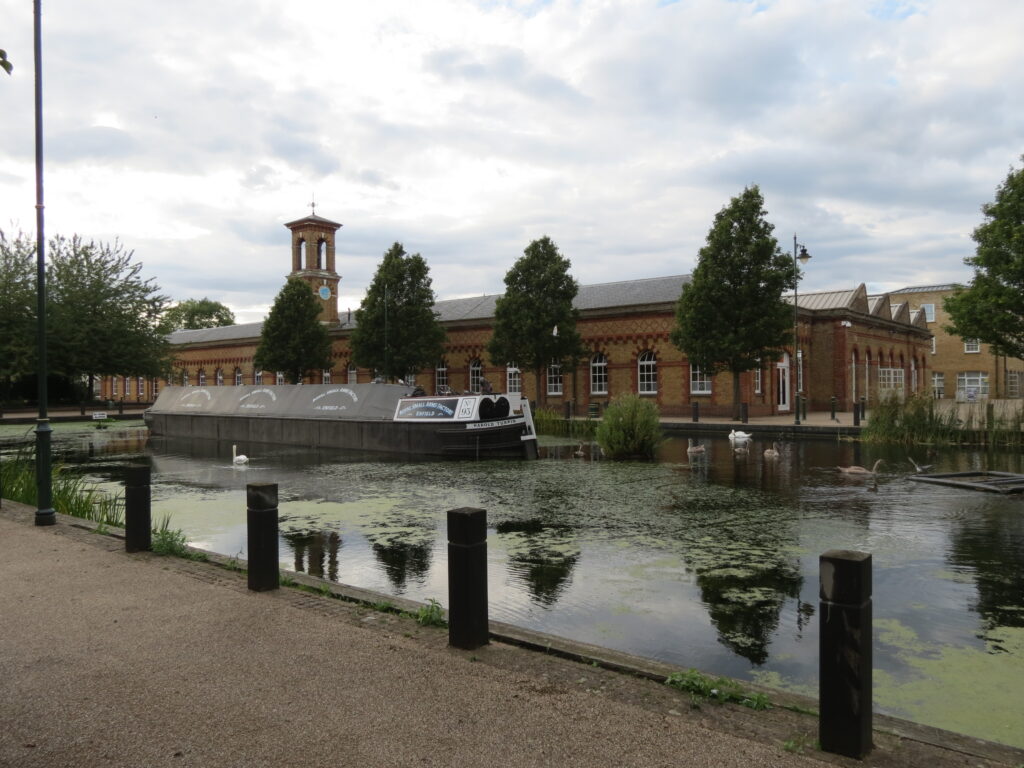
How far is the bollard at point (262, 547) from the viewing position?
5.73 meters

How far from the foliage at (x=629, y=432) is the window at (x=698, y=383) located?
17.0 meters

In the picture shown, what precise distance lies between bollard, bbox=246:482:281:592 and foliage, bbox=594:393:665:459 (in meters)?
11.5

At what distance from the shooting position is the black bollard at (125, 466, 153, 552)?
7125 mm

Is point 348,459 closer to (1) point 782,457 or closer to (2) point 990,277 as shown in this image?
(1) point 782,457

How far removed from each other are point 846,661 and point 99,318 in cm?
4034

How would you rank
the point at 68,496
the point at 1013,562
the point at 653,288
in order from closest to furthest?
1. the point at 1013,562
2. the point at 68,496
3. the point at 653,288

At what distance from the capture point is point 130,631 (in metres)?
4.86

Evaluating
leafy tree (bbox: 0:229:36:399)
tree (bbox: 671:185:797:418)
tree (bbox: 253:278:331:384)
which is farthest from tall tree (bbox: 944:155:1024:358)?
leafy tree (bbox: 0:229:36:399)

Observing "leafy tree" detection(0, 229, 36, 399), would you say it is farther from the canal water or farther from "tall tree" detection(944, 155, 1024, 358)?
"tall tree" detection(944, 155, 1024, 358)

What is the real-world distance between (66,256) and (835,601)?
144 ft

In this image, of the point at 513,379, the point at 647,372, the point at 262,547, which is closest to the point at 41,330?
the point at 262,547

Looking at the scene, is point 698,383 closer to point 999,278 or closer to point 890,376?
point 999,278

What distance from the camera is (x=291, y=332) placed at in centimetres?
4156

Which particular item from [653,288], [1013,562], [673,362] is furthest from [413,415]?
[653,288]
